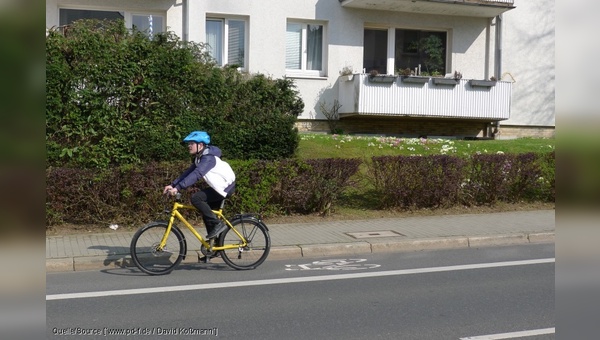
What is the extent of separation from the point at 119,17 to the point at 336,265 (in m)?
11.9

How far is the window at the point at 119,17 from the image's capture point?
18.1 metres

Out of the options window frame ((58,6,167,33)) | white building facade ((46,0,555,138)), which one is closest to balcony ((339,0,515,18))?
white building facade ((46,0,555,138))

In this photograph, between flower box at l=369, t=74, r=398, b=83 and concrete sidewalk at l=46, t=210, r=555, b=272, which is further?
flower box at l=369, t=74, r=398, b=83

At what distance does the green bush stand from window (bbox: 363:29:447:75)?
8513mm

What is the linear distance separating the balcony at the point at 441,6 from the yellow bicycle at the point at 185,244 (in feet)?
41.3

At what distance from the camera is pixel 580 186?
5.82ft

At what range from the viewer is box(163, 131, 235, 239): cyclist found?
8.34 meters

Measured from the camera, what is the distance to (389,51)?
840 inches

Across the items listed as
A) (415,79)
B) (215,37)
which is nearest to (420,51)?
(415,79)

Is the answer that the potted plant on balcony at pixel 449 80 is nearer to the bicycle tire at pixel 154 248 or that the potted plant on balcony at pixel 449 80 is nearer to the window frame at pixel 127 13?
the window frame at pixel 127 13

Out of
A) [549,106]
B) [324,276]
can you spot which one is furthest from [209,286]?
[549,106]

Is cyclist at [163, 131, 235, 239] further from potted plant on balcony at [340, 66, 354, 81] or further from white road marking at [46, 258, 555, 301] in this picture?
potted plant on balcony at [340, 66, 354, 81]

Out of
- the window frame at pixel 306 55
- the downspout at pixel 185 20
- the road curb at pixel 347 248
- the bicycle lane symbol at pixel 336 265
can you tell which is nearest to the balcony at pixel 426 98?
the window frame at pixel 306 55

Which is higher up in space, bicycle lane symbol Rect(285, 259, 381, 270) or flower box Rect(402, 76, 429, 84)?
flower box Rect(402, 76, 429, 84)
